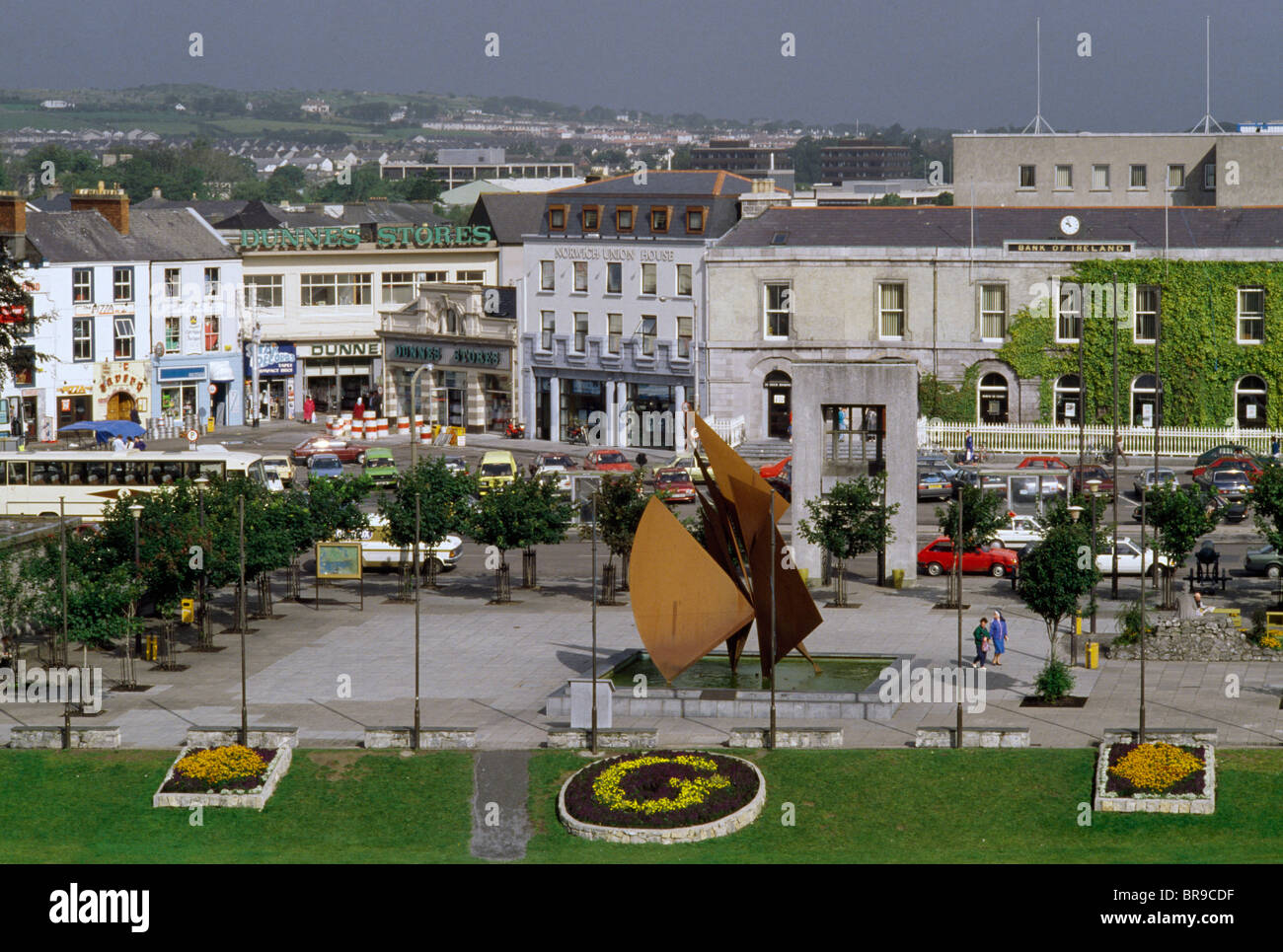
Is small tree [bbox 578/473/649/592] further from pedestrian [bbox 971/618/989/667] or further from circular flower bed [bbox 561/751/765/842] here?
circular flower bed [bbox 561/751/765/842]

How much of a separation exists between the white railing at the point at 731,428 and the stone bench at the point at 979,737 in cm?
4822

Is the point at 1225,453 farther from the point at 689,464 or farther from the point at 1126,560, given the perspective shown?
the point at 689,464

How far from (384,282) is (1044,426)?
4456 cm

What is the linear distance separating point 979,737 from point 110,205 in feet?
243

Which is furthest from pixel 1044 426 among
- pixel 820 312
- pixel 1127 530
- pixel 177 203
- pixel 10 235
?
pixel 177 203

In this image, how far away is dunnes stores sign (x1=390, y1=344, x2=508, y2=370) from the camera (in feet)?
340

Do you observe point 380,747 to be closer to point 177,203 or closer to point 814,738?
point 814,738

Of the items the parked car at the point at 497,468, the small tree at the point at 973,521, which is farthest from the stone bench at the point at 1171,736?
the parked car at the point at 497,468

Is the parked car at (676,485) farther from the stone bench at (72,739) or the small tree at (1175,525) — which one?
the stone bench at (72,739)

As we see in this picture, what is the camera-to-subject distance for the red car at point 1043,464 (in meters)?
79.2

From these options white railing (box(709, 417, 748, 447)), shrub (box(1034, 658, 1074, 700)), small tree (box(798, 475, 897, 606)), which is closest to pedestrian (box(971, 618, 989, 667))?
shrub (box(1034, 658, 1074, 700))

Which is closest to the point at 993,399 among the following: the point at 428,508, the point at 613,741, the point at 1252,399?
the point at 1252,399

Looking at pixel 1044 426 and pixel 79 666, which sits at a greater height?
pixel 1044 426

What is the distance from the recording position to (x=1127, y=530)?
69625 mm
